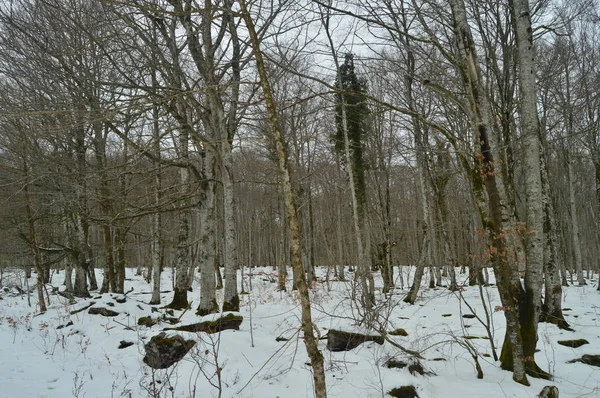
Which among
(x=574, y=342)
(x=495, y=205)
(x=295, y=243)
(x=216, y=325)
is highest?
(x=495, y=205)

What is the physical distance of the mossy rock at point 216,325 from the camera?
6973 mm

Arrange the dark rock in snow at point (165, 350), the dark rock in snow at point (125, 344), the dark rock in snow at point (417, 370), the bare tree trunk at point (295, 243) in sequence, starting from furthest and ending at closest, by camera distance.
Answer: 1. the dark rock in snow at point (125, 344)
2. the dark rock in snow at point (165, 350)
3. the dark rock in snow at point (417, 370)
4. the bare tree trunk at point (295, 243)

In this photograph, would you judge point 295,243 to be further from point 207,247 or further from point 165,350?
point 207,247

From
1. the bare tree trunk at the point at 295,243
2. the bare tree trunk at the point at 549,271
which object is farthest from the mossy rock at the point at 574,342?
the bare tree trunk at the point at 295,243

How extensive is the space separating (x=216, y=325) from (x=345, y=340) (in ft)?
8.57

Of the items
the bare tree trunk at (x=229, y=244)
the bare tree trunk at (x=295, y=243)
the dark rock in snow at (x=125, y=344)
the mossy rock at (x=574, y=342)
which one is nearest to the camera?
the bare tree trunk at (x=295, y=243)

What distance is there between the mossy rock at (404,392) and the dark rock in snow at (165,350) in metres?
3.43

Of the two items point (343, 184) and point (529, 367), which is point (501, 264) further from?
point (343, 184)

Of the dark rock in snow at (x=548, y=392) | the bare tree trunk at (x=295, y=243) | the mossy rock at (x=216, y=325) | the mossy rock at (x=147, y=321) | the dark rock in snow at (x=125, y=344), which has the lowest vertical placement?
the dark rock in snow at (x=548, y=392)

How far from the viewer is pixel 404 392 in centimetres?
463

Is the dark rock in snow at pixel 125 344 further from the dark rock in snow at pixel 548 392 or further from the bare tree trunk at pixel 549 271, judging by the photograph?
the bare tree trunk at pixel 549 271

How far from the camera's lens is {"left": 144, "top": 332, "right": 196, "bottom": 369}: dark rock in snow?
5.93 meters

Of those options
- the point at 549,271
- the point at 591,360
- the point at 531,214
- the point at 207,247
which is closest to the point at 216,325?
the point at 207,247

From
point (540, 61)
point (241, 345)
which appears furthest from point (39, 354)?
point (540, 61)
